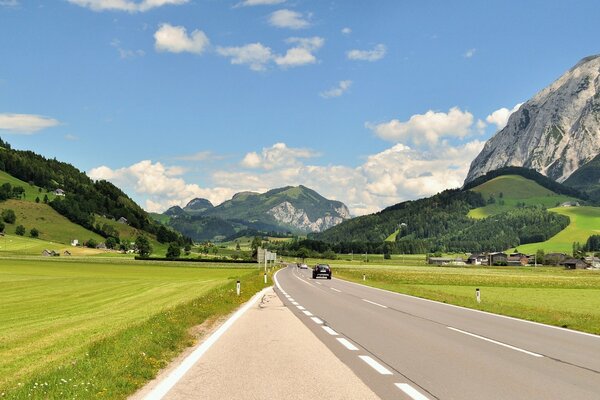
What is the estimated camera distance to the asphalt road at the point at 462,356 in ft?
27.6

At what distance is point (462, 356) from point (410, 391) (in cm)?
389

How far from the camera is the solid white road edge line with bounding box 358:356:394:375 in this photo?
966 cm

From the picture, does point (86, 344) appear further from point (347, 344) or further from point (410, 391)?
point (410, 391)

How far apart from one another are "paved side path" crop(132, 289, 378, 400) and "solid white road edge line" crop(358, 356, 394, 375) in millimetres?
539

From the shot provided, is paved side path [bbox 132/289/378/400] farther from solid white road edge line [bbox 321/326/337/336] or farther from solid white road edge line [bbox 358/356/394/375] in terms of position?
solid white road edge line [bbox 321/326/337/336]

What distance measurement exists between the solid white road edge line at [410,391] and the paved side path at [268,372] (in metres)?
0.55

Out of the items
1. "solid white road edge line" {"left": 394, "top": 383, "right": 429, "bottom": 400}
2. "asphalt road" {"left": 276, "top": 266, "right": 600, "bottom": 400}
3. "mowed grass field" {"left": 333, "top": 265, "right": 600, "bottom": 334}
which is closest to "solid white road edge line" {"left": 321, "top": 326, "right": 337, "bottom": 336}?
"asphalt road" {"left": 276, "top": 266, "right": 600, "bottom": 400}

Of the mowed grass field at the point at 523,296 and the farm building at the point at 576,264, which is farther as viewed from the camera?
the farm building at the point at 576,264

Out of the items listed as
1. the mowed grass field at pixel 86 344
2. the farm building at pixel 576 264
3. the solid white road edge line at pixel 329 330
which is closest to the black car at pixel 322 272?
the mowed grass field at pixel 86 344

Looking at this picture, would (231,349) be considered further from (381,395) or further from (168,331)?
(381,395)

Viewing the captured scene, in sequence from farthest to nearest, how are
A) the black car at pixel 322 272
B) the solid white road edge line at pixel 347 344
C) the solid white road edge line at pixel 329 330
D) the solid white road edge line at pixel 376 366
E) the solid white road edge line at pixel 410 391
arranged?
1. the black car at pixel 322 272
2. the solid white road edge line at pixel 329 330
3. the solid white road edge line at pixel 347 344
4. the solid white road edge line at pixel 376 366
5. the solid white road edge line at pixel 410 391

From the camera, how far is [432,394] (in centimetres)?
799

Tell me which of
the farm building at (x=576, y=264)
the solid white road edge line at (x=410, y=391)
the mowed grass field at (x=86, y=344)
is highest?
the solid white road edge line at (x=410, y=391)

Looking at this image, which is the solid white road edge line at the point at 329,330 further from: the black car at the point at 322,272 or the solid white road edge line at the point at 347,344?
A: the black car at the point at 322,272
